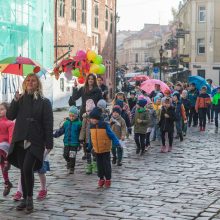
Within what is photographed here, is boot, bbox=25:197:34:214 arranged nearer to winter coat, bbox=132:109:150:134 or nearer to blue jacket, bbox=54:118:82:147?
blue jacket, bbox=54:118:82:147

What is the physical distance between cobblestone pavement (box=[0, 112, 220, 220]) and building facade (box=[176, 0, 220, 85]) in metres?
44.7

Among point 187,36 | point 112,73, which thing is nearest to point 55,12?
point 112,73

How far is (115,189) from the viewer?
9.03 meters

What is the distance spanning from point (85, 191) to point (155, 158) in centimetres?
419

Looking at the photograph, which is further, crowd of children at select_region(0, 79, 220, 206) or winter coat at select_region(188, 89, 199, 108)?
winter coat at select_region(188, 89, 199, 108)

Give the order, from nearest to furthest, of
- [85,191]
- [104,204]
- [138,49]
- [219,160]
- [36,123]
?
[36,123]
[104,204]
[85,191]
[219,160]
[138,49]

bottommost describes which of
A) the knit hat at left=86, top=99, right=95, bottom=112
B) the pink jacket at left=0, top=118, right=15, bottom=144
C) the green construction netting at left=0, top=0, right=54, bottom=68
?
the pink jacket at left=0, top=118, right=15, bottom=144

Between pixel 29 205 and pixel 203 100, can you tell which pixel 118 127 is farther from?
pixel 203 100

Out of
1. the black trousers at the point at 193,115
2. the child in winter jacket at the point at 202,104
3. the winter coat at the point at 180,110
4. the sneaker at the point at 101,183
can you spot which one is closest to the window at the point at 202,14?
the black trousers at the point at 193,115

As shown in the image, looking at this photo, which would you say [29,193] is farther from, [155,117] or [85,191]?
[155,117]

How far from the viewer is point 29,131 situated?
24.0ft

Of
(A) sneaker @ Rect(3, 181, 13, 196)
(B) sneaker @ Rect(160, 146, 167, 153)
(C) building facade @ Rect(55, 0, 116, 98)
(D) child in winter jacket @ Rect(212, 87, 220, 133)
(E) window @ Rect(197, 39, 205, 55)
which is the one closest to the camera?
(A) sneaker @ Rect(3, 181, 13, 196)

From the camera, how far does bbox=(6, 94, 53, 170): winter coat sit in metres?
7.33

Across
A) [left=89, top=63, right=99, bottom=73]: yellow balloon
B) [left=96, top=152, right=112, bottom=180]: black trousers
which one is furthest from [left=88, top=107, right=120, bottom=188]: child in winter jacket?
[left=89, top=63, right=99, bottom=73]: yellow balloon
